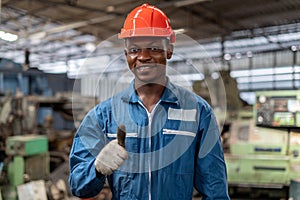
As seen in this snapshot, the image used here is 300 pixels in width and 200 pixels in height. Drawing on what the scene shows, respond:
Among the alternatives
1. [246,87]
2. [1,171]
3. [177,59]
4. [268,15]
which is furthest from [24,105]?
[246,87]

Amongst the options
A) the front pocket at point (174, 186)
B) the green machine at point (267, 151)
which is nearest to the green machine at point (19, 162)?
the green machine at point (267, 151)

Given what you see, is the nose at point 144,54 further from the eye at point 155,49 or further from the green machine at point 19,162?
the green machine at point 19,162

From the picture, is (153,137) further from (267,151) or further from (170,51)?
(267,151)

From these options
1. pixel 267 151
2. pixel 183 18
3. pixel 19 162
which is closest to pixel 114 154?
pixel 183 18

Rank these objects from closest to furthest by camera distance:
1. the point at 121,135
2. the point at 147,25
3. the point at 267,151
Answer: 1. the point at 121,135
2. the point at 147,25
3. the point at 267,151

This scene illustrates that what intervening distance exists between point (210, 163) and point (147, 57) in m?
0.33

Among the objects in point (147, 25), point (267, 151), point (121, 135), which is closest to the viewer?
point (121, 135)

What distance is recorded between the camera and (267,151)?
270 centimetres

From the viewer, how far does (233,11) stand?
112 inches

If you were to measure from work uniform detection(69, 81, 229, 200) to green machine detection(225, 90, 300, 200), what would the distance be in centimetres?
154

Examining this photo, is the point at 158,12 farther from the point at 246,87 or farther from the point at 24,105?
the point at 246,87

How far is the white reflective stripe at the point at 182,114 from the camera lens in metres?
0.86

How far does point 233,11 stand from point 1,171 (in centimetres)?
233

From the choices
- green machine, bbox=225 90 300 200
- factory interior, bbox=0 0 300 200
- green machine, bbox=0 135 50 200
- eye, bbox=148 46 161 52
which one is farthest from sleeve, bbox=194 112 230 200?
green machine, bbox=0 135 50 200
